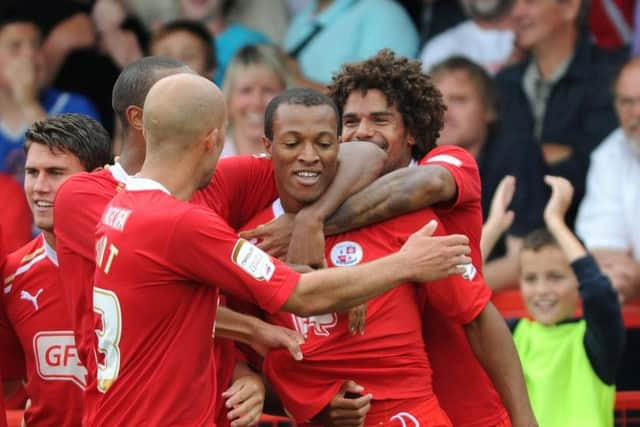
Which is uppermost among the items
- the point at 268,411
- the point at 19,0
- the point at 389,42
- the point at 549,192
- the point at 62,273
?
the point at 19,0

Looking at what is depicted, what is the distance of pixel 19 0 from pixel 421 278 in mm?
5702

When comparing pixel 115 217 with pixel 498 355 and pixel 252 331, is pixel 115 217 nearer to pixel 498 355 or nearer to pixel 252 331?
pixel 252 331

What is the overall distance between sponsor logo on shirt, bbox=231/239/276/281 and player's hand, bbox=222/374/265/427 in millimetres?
567


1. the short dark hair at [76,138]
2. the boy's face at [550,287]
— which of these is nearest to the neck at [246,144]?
the boy's face at [550,287]

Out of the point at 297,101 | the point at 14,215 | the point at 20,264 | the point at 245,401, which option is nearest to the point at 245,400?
the point at 245,401

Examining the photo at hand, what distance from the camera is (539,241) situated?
673cm

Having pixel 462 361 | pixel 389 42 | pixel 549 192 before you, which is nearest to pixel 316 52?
pixel 389 42

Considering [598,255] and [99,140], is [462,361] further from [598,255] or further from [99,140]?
[598,255]

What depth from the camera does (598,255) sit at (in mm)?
7656

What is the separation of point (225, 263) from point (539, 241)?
107 inches

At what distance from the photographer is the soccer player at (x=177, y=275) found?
4.34m

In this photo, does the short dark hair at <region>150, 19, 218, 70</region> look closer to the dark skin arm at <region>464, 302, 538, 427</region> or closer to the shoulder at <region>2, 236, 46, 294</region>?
the shoulder at <region>2, 236, 46, 294</region>

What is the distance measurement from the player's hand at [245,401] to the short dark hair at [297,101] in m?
0.85

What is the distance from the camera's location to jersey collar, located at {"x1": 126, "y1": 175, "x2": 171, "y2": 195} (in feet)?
14.4
